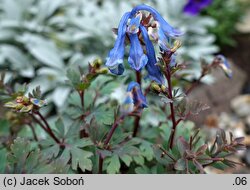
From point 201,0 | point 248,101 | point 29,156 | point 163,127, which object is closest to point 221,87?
point 248,101

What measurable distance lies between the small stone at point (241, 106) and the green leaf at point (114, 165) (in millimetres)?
2241

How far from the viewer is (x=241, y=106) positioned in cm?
332

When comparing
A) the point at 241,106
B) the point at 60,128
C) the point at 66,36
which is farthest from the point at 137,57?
the point at 241,106

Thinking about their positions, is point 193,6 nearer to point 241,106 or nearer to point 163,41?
point 241,106

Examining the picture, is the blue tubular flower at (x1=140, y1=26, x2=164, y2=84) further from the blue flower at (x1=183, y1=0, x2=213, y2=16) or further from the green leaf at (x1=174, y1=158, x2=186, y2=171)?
the blue flower at (x1=183, y1=0, x2=213, y2=16)

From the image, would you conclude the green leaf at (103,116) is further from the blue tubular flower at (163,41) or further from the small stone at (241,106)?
the small stone at (241,106)

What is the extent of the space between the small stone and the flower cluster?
87.4 inches

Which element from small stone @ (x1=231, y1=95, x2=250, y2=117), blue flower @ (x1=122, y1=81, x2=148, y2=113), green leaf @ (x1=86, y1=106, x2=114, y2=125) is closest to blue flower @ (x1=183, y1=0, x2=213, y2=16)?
small stone @ (x1=231, y1=95, x2=250, y2=117)

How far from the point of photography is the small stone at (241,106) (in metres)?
3.28

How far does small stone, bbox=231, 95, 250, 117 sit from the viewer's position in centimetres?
328

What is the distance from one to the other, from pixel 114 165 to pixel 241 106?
7.48 feet

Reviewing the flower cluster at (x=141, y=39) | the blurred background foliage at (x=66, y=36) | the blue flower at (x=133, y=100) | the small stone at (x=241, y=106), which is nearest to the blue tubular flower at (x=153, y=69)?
the flower cluster at (x=141, y=39)

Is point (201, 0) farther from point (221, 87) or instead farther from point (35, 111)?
point (35, 111)
